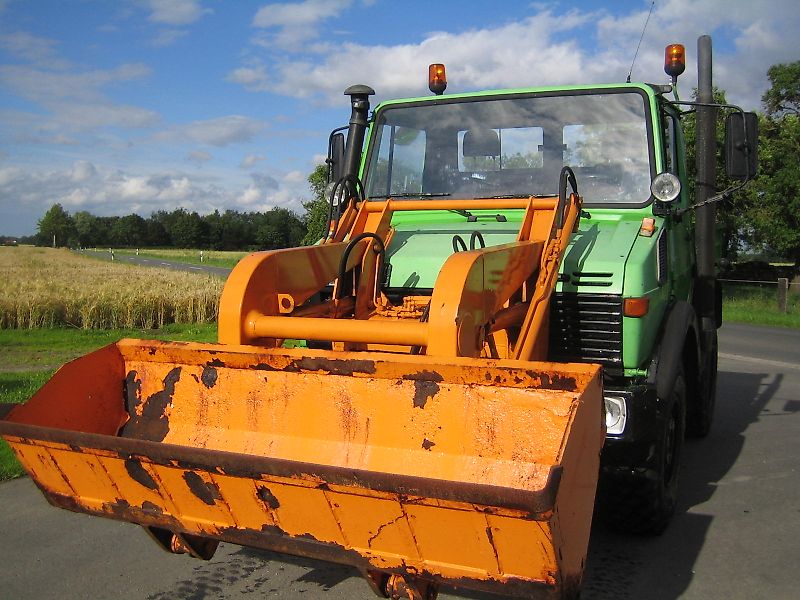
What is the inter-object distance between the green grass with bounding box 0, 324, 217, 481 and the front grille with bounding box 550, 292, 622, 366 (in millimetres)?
4067

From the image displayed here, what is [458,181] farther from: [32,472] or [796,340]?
[796,340]

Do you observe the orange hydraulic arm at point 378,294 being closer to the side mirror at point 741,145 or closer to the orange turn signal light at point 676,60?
the side mirror at point 741,145

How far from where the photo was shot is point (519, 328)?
4.08m

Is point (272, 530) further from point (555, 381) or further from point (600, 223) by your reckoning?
point (600, 223)

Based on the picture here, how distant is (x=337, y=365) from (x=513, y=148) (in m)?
2.70

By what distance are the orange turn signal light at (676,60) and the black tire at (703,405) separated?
92.5 inches

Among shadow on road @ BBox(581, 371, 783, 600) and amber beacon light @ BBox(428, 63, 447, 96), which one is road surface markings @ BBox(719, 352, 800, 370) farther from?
amber beacon light @ BBox(428, 63, 447, 96)

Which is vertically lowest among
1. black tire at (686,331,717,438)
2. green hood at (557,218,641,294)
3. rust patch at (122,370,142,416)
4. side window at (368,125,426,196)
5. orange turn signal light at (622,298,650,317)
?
black tire at (686,331,717,438)

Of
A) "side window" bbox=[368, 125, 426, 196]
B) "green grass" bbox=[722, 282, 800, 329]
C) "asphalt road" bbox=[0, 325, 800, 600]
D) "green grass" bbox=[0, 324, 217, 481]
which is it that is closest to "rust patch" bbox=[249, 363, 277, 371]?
"asphalt road" bbox=[0, 325, 800, 600]

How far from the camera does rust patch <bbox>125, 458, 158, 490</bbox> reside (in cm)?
299

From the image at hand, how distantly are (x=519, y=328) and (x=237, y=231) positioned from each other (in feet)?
302

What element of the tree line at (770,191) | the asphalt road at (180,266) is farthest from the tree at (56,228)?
the tree line at (770,191)

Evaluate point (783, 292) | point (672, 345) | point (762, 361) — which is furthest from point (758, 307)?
point (672, 345)

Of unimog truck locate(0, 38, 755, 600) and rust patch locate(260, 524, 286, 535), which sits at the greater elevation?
unimog truck locate(0, 38, 755, 600)
